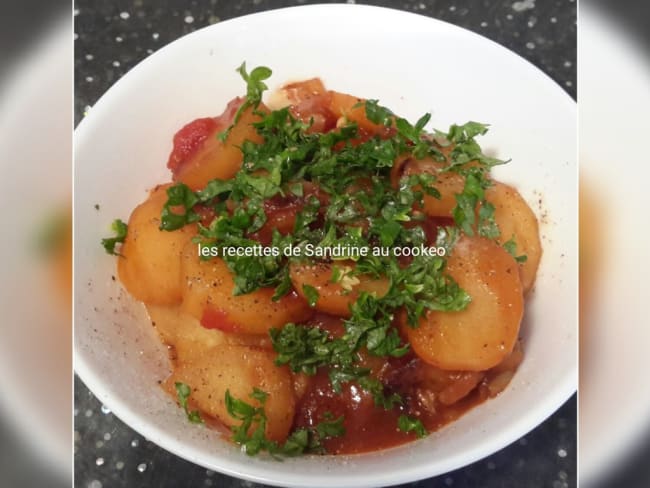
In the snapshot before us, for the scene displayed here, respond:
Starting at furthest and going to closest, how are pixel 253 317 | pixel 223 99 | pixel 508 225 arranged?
1. pixel 223 99
2. pixel 508 225
3. pixel 253 317

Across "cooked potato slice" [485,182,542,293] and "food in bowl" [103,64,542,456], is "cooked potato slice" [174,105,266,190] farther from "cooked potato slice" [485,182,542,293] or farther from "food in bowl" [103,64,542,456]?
"cooked potato slice" [485,182,542,293]

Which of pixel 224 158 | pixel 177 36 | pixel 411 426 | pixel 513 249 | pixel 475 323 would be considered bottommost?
pixel 411 426

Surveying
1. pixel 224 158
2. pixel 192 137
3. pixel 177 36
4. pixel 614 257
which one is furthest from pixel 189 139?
pixel 614 257

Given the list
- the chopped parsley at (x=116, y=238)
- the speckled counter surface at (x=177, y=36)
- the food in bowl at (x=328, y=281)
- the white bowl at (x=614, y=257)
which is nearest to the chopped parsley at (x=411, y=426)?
the food in bowl at (x=328, y=281)

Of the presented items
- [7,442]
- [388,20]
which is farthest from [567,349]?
[7,442]

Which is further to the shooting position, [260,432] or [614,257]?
[614,257]

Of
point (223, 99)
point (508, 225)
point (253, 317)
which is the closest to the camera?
point (253, 317)

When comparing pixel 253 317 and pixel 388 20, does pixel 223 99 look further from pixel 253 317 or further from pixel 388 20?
pixel 253 317

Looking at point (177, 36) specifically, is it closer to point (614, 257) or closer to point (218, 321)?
point (218, 321)
